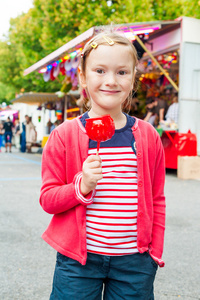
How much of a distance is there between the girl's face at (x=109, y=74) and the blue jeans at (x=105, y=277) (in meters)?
0.65

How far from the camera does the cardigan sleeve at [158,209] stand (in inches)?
65.2

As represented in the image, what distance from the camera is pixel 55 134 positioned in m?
1.65

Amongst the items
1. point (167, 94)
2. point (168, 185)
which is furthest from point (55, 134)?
point (167, 94)

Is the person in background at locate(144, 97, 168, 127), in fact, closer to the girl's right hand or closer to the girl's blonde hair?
the girl's blonde hair

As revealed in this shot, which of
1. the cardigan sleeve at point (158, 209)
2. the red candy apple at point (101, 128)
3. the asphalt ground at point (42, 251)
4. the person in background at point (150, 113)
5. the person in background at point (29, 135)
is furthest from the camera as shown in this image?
the person in background at point (29, 135)

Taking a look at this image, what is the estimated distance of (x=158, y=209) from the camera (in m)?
1.72

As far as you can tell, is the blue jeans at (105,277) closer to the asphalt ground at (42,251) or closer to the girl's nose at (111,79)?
the girl's nose at (111,79)

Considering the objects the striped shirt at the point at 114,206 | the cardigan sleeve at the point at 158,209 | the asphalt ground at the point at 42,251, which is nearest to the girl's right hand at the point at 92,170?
the striped shirt at the point at 114,206

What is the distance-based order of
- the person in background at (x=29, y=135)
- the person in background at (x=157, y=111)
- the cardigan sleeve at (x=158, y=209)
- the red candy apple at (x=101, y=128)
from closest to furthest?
the red candy apple at (x=101, y=128) < the cardigan sleeve at (x=158, y=209) < the person in background at (x=157, y=111) < the person in background at (x=29, y=135)

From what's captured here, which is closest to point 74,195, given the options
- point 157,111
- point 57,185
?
point 57,185

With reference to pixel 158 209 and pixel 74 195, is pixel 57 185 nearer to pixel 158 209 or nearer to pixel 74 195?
pixel 74 195

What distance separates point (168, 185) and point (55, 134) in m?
6.64

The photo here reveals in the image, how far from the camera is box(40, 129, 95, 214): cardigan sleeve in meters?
1.52

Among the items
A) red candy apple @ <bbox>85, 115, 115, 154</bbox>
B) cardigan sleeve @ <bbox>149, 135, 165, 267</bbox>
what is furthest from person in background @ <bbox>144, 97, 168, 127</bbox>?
red candy apple @ <bbox>85, 115, 115, 154</bbox>
